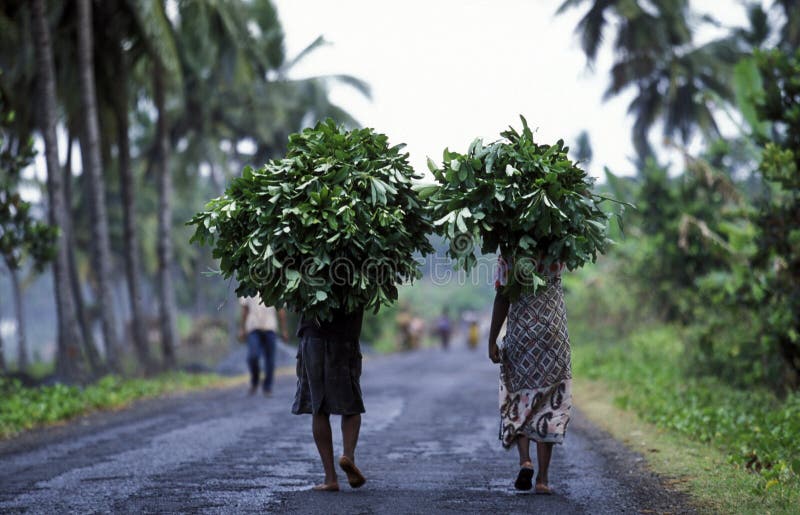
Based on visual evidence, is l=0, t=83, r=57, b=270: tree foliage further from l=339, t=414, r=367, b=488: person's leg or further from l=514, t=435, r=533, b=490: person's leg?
l=514, t=435, r=533, b=490: person's leg

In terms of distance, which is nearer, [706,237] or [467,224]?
[467,224]

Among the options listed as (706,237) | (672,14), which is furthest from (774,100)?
(672,14)

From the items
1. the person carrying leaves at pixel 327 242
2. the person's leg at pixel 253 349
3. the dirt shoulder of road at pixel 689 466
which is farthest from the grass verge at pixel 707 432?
the person's leg at pixel 253 349

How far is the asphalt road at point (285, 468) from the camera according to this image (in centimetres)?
589

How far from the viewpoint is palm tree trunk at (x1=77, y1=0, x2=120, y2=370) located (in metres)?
16.6

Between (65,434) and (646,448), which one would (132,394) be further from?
(646,448)

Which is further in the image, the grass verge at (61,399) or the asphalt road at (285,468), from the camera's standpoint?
the grass verge at (61,399)

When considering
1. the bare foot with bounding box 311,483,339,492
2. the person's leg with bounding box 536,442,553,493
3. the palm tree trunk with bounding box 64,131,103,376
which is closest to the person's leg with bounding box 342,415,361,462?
the bare foot with bounding box 311,483,339,492

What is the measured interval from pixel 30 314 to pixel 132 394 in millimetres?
85639

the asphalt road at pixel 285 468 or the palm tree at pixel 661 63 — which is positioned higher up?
the palm tree at pixel 661 63

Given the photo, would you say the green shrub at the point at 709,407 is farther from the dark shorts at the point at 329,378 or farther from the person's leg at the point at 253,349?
the person's leg at the point at 253,349

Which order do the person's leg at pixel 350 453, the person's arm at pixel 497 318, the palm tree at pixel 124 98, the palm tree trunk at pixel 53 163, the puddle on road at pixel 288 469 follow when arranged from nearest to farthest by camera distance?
the person's leg at pixel 350 453 < the person's arm at pixel 497 318 < the puddle on road at pixel 288 469 < the palm tree trunk at pixel 53 163 < the palm tree at pixel 124 98

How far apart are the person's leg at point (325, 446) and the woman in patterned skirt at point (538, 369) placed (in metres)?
1.20

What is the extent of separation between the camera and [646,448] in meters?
8.91
